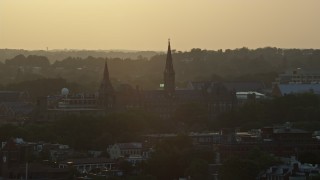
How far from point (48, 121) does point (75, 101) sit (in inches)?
503

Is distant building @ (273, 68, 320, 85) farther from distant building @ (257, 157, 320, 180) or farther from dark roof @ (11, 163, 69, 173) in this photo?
distant building @ (257, 157, 320, 180)

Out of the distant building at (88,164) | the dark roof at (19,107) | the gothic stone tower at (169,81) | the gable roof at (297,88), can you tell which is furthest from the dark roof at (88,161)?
the gable roof at (297,88)

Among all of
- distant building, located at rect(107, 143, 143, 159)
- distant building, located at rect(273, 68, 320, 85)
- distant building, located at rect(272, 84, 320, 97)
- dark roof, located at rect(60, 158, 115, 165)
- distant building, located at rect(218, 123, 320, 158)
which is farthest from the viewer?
distant building, located at rect(273, 68, 320, 85)

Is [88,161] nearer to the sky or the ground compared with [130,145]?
nearer to the ground

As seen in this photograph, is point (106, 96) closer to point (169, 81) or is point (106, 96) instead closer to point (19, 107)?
point (19, 107)

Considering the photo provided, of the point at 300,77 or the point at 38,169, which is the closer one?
the point at 38,169

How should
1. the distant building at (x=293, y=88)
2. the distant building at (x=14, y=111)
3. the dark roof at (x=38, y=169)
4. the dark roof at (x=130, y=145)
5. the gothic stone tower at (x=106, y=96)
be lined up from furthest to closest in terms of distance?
the distant building at (x=293, y=88) < the gothic stone tower at (x=106, y=96) < the distant building at (x=14, y=111) < the dark roof at (x=130, y=145) < the dark roof at (x=38, y=169)

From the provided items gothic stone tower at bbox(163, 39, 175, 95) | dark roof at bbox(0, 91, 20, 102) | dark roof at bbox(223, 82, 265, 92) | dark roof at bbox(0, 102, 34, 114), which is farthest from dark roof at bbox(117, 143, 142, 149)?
dark roof at bbox(223, 82, 265, 92)

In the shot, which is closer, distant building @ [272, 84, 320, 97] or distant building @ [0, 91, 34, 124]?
distant building @ [0, 91, 34, 124]

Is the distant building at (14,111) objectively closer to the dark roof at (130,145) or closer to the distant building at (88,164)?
the dark roof at (130,145)

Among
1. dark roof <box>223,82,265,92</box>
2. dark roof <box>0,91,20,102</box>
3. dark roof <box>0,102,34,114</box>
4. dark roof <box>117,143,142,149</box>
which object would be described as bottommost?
dark roof <box>117,143,142,149</box>

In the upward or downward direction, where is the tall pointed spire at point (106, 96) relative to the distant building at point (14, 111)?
upward

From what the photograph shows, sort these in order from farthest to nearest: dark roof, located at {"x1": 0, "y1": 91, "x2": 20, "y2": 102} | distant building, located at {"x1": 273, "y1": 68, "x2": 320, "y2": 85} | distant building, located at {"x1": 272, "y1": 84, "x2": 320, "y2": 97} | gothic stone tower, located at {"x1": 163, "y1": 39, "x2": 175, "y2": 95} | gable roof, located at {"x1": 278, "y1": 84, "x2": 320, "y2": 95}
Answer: distant building, located at {"x1": 273, "y1": 68, "x2": 320, "y2": 85}
gable roof, located at {"x1": 278, "y1": 84, "x2": 320, "y2": 95}
distant building, located at {"x1": 272, "y1": 84, "x2": 320, "y2": 97}
dark roof, located at {"x1": 0, "y1": 91, "x2": 20, "y2": 102}
gothic stone tower, located at {"x1": 163, "y1": 39, "x2": 175, "y2": 95}

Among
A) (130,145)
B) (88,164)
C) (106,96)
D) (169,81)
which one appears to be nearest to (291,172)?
(88,164)
